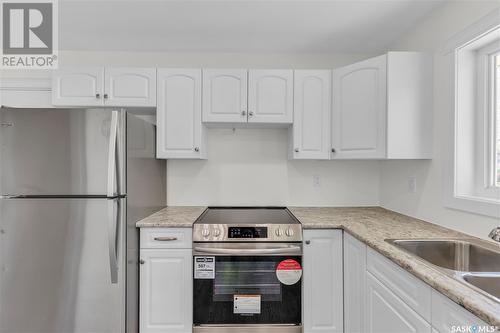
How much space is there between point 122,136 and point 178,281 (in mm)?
1039

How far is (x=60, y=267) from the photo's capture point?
1684 millimetres

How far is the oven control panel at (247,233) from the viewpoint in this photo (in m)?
1.88

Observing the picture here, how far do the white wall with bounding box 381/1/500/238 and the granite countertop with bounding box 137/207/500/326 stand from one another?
0.08 metres

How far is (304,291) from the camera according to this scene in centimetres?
191

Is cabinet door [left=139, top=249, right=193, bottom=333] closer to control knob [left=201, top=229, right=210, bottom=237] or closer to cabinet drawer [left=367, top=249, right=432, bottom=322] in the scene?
control knob [left=201, top=229, right=210, bottom=237]

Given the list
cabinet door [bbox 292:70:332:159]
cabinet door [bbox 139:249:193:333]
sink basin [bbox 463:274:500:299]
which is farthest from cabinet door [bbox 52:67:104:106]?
sink basin [bbox 463:274:500:299]

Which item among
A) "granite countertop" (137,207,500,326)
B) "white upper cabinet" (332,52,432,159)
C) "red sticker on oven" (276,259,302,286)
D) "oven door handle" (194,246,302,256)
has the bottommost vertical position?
"red sticker on oven" (276,259,302,286)

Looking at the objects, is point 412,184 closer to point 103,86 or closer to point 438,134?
point 438,134

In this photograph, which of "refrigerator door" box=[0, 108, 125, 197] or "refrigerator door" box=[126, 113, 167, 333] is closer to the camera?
"refrigerator door" box=[0, 108, 125, 197]

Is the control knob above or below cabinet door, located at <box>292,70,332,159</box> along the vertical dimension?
below

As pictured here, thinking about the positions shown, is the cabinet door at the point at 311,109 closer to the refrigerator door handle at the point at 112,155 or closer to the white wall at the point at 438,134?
the white wall at the point at 438,134

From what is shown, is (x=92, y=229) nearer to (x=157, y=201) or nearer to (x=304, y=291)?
(x=157, y=201)

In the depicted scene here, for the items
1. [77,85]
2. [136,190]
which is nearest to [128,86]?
[77,85]

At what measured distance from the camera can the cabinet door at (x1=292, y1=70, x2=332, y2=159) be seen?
228 cm
